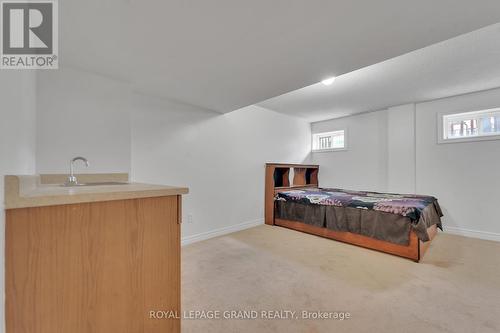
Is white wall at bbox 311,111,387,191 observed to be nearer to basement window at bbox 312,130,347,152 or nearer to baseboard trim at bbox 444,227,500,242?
basement window at bbox 312,130,347,152

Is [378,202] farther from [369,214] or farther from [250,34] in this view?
[250,34]

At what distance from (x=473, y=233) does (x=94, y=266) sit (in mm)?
4852

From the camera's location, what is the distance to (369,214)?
2.93m

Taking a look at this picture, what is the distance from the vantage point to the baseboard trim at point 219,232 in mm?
3075

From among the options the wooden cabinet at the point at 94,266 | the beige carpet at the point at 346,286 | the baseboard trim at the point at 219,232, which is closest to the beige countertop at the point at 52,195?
the wooden cabinet at the point at 94,266

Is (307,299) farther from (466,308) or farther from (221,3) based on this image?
(221,3)

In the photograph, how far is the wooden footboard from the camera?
8.24 ft

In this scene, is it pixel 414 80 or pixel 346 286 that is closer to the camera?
pixel 346 286

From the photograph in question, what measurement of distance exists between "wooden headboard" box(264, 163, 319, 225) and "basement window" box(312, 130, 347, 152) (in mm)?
546

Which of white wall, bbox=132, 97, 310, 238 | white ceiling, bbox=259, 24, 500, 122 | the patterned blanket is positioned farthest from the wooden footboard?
white ceiling, bbox=259, 24, 500, 122

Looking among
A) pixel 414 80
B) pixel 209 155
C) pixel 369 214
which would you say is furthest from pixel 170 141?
pixel 414 80

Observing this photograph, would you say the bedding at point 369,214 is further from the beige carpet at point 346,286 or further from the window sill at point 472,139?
the window sill at point 472,139

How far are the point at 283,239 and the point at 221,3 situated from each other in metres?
3.00

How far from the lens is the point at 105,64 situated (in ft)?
6.40
